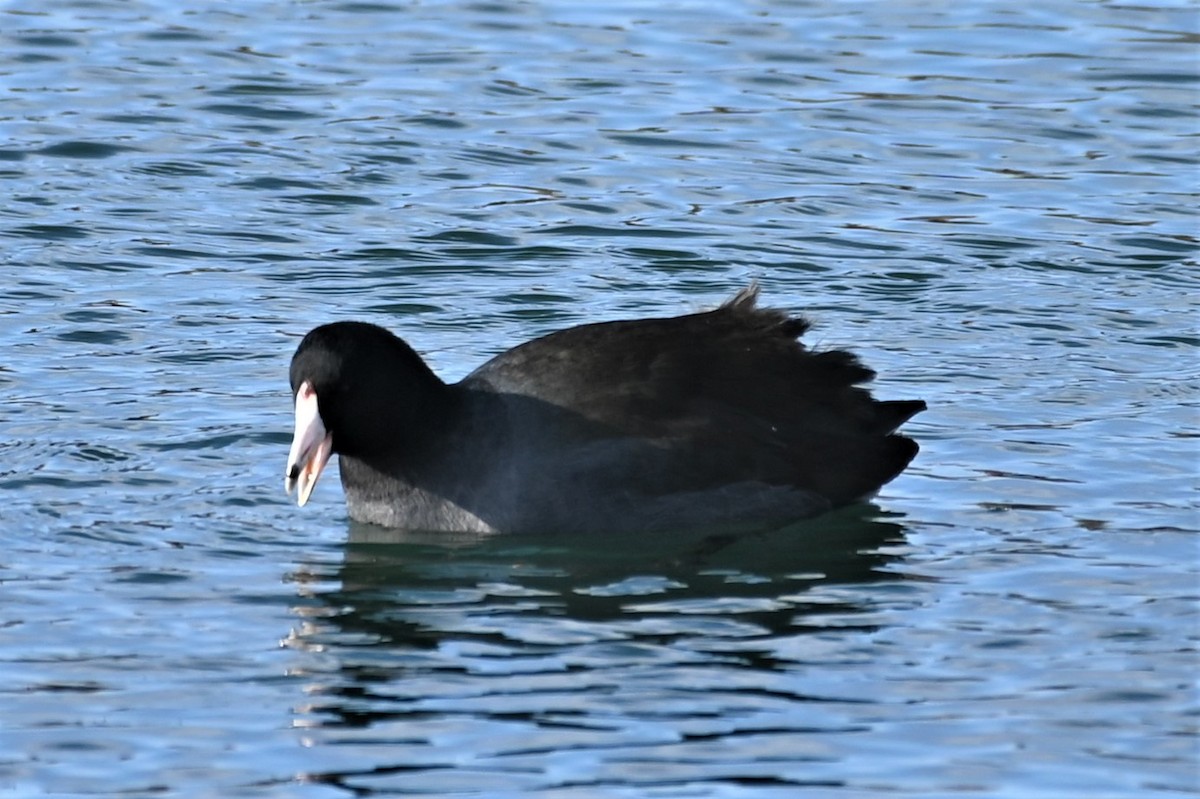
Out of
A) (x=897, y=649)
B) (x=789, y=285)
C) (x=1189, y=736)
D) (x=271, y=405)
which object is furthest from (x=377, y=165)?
(x=1189, y=736)

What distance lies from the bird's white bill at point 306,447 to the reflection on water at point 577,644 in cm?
32

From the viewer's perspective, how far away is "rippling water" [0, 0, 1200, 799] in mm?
6824

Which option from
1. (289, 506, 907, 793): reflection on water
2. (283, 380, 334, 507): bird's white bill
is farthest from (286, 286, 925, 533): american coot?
(289, 506, 907, 793): reflection on water

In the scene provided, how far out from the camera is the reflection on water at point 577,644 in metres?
6.64

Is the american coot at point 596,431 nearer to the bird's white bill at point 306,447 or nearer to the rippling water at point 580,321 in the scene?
the bird's white bill at point 306,447

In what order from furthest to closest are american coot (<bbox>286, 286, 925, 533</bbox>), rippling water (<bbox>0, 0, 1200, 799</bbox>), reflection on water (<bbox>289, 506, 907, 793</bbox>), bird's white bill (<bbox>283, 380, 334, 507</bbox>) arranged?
american coot (<bbox>286, 286, 925, 533</bbox>), bird's white bill (<bbox>283, 380, 334, 507</bbox>), rippling water (<bbox>0, 0, 1200, 799</bbox>), reflection on water (<bbox>289, 506, 907, 793</bbox>)

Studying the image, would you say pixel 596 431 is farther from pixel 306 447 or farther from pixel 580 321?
pixel 580 321

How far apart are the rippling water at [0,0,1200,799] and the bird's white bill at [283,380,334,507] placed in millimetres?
293

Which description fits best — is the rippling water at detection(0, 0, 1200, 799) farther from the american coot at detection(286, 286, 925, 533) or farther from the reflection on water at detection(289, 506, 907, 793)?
the american coot at detection(286, 286, 925, 533)

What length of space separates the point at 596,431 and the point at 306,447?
1.06 m

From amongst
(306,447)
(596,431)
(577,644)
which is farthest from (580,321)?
(577,644)

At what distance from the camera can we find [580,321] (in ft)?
37.1

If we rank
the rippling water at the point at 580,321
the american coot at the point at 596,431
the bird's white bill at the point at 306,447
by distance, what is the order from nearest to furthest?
the rippling water at the point at 580,321 < the bird's white bill at the point at 306,447 < the american coot at the point at 596,431

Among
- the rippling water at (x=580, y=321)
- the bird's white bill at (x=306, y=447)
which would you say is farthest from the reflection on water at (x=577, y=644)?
the bird's white bill at (x=306, y=447)
